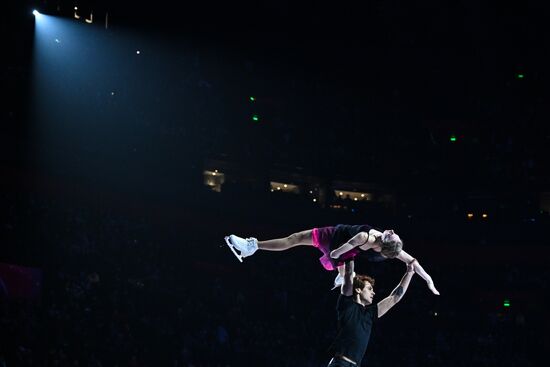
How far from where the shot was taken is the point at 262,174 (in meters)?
23.7

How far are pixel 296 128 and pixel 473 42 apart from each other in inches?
280

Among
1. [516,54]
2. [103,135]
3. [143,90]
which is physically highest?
[516,54]

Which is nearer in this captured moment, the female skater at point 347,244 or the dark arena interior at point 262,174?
the female skater at point 347,244

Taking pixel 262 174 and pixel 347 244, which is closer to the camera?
pixel 347 244

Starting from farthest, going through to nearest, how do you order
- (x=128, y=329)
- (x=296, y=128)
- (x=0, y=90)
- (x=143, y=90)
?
(x=296, y=128) → (x=143, y=90) → (x=0, y=90) → (x=128, y=329)

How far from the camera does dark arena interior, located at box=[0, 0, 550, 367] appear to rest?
17.0 metres

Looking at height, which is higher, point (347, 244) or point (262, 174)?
point (262, 174)

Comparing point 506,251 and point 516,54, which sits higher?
point 516,54

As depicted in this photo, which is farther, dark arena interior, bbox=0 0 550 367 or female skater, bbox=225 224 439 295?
dark arena interior, bbox=0 0 550 367

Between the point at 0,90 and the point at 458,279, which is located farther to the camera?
the point at 458,279

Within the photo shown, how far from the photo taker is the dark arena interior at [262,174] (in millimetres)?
17031

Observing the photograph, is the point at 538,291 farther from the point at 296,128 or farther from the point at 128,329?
the point at 128,329

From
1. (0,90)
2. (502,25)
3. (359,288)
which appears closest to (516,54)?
(502,25)

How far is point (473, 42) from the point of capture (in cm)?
2633
